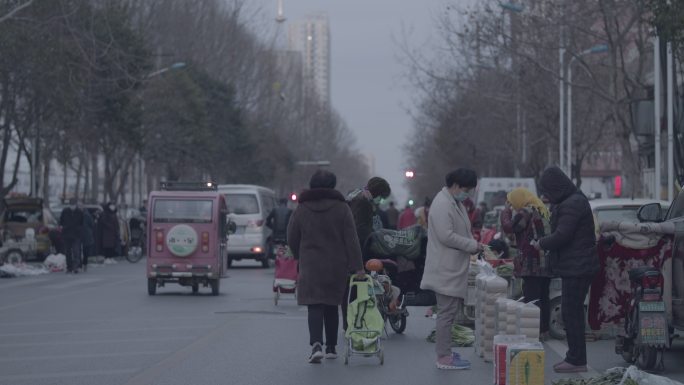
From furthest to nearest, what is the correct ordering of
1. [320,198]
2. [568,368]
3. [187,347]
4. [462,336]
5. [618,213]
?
1. [618,213]
2. [462,336]
3. [187,347]
4. [320,198]
5. [568,368]

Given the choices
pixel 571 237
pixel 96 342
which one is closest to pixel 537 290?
pixel 571 237

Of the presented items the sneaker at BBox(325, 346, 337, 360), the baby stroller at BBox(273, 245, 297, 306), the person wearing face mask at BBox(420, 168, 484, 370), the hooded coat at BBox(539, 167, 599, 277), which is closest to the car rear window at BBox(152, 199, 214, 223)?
the baby stroller at BBox(273, 245, 297, 306)

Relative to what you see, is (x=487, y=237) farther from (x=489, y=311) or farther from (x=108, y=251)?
(x=108, y=251)

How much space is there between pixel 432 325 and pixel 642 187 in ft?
75.9

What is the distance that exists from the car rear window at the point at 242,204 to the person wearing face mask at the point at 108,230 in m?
4.61

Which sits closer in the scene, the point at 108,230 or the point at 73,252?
the point at 73,252

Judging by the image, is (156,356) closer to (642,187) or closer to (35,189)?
(642,187)

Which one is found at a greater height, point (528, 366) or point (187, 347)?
point (528, 366)

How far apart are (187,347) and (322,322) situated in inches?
84.2

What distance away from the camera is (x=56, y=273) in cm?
3316

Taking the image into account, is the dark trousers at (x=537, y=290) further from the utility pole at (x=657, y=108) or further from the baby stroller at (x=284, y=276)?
the utility pole at (x=657, y=108)

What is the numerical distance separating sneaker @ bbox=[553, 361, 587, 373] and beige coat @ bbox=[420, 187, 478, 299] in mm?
1076

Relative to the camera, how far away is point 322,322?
12.9 meters

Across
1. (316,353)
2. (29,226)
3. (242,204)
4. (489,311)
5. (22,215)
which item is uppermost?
(242,204)
